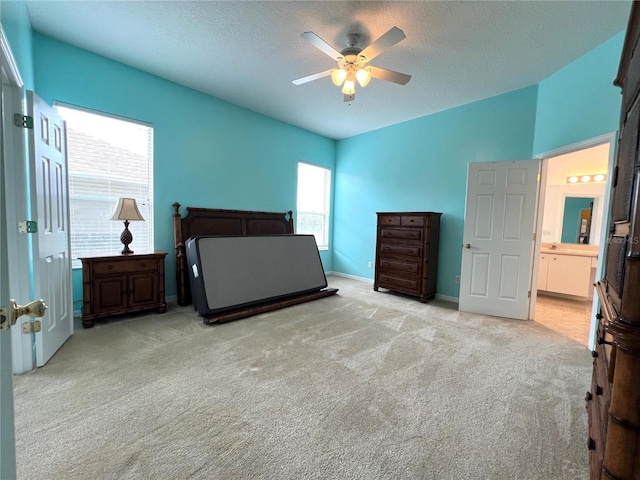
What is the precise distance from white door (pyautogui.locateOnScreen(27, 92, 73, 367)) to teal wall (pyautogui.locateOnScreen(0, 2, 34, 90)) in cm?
32

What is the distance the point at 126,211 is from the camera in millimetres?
3002

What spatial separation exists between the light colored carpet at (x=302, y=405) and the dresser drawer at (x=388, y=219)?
1.99m

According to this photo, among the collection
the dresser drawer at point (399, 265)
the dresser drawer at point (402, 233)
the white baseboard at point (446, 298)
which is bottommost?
the white baseboard at point (446, 298)

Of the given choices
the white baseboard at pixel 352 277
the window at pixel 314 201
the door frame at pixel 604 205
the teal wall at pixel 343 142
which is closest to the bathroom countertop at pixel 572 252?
the door frame at pixel 604 205

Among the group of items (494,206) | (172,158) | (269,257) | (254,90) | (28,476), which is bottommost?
(28,476)

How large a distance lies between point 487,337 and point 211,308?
2.94m

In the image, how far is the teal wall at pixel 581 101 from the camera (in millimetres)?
2514

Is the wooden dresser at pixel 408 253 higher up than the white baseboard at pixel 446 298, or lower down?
higher up

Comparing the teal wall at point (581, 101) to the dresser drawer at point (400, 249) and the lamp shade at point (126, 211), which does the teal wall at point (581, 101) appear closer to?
the dresser drawer at point (400, 249)

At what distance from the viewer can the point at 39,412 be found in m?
1.63

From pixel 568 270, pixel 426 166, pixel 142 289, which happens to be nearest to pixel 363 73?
pixel 426 166

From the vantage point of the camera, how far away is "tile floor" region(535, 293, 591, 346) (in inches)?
121

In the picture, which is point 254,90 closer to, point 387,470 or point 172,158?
point 172,158

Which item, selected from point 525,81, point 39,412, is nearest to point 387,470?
point 39,412
